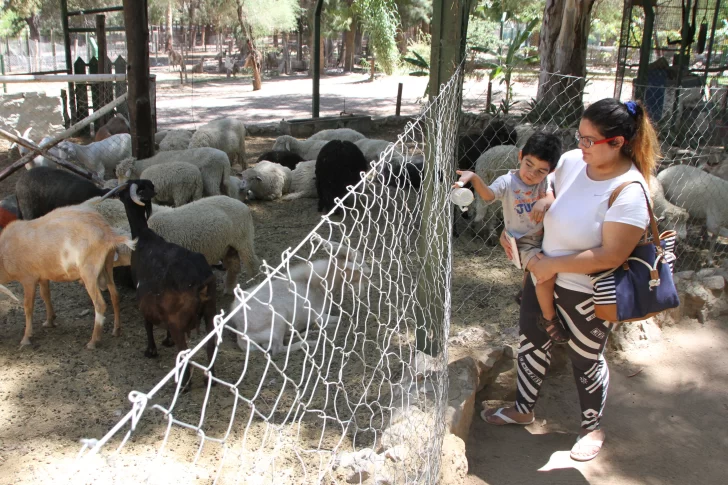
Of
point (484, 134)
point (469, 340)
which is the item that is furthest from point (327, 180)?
point (469, 340)

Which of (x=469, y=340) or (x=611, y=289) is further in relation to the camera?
(x=469, y=340)

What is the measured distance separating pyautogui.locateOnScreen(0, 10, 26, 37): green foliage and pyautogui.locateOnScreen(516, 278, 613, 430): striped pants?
122 ft

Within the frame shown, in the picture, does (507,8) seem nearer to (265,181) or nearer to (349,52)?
(349,52)

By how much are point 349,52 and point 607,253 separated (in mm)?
29121

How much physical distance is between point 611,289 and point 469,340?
1.54 m

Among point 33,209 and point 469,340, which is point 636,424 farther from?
point 33,209

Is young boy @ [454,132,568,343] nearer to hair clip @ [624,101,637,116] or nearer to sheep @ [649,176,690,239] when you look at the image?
hair clip @ [624,101,637,116]

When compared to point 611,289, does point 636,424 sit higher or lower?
lower

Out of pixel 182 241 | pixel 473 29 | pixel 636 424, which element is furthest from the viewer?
pixel 473 29

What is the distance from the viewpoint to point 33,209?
607 cm

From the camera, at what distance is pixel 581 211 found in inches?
106

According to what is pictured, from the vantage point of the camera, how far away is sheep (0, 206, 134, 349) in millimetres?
4477

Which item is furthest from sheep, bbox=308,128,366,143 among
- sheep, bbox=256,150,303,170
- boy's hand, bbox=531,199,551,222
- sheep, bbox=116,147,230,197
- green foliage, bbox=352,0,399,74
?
green foliage, bbox=352,0,399,74

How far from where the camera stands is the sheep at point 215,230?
516 centimetres
